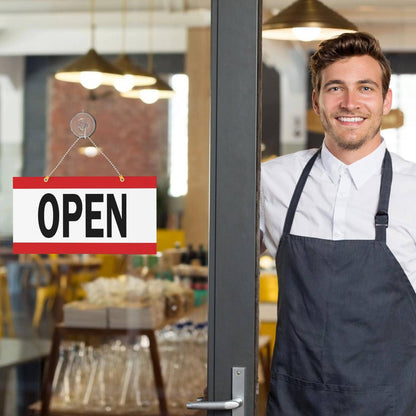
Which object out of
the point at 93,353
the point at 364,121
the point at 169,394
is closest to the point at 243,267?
the point at 364,121

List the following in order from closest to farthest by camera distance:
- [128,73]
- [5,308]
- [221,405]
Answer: [221,405] → [128,73] → [5,308]

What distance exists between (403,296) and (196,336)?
261 cm

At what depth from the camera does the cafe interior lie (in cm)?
422

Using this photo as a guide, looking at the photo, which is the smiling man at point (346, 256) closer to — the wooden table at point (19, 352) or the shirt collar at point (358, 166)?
the shirt collar at point (358, 166)

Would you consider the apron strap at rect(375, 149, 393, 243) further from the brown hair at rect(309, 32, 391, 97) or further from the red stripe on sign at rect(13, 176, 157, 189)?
the red stripe on sign at rect(13, 176, 157, 189)

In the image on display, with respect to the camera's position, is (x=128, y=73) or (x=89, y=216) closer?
(x=89, y=216)

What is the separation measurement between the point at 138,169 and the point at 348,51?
80.1 inches

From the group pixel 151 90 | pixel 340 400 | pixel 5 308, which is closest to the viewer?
pixel 340 400

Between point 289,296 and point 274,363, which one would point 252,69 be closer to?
point 289,296

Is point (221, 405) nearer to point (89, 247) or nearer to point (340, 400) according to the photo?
point (340, 400)

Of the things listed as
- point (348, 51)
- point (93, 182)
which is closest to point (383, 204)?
point (348, 51)

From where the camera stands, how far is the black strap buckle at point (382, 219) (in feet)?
5.77

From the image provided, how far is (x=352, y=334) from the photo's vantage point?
5.69 ft

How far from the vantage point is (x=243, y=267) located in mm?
1588
